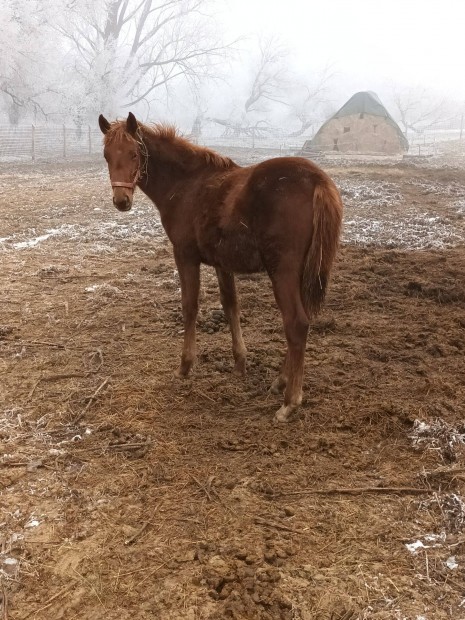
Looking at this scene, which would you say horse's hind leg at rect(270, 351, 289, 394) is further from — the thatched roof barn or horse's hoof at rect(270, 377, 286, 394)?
the thatched roof barn

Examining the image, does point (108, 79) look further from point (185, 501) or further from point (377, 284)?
point (185, 501)

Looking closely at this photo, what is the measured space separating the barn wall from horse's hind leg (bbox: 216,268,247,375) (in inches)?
1129

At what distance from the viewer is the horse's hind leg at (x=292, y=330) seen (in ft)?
11.7

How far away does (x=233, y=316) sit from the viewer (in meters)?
4.42

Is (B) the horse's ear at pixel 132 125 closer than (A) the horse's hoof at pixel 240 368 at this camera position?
Yes

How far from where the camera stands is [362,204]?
471 inches

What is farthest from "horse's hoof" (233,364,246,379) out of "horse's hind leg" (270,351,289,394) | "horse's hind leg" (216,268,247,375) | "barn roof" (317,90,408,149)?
"barn roof" (317,90,408,149)

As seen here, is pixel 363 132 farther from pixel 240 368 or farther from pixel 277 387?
pixel 277 387

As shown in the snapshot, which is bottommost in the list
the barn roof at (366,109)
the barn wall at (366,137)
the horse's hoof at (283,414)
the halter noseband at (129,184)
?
the horse's hoof at (283,414)

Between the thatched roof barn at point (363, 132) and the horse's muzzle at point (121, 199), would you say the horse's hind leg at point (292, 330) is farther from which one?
the thatched roof barn at point (363, 132)

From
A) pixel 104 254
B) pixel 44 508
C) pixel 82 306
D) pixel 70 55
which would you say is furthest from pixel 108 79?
pixel 44 508

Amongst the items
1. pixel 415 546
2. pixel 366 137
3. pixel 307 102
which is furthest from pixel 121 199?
pixel 307 102

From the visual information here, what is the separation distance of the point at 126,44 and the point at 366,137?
66.2 ft

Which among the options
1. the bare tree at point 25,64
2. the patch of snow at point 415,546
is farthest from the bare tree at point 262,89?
the patch of snow at point 415,546
